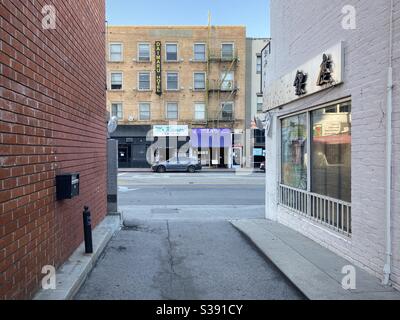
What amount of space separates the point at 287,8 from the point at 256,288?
6184mm

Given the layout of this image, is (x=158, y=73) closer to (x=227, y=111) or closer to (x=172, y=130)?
(x=172, y=130)

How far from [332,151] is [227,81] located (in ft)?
103

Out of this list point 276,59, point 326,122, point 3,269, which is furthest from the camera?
point 276,59

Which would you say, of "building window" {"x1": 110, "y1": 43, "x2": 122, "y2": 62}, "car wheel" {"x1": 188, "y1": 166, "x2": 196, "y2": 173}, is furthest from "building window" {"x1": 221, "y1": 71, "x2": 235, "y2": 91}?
"building window" {"x1": 110, "y1": 43, "x2": 122, "y2": 62}

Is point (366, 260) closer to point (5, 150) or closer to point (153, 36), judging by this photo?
point (5, 150)

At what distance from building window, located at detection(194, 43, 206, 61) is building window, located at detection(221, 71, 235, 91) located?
2.28m

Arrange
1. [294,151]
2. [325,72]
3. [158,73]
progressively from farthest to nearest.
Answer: [158,73]
[294,151]
[325,72]

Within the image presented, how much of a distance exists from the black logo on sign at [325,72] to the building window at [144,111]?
103 ft

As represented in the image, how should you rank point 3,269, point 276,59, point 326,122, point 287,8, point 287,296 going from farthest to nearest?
point 276,59 < point 287,8 < point 326,122 < point 287,296 < point 3,269

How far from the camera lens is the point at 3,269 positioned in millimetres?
3512

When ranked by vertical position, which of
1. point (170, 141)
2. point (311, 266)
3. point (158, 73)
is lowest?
point (311, 266)

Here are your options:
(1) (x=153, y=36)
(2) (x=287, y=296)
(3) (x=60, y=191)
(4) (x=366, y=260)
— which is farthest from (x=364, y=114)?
(1) (x=153, y=36)

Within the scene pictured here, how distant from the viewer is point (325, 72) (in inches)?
262

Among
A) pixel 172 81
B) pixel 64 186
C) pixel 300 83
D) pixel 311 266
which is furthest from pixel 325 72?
pixel 172 81
